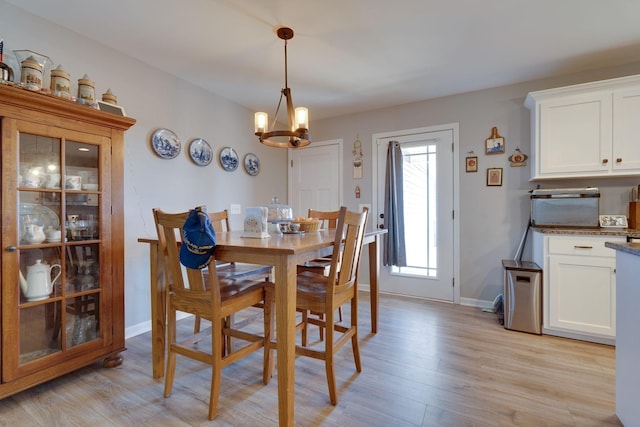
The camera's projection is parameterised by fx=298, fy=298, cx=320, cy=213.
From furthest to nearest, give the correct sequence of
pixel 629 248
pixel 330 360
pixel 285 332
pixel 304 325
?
pixel 304 325, pixel 330 360, pixel 285 332, pixel 629 248

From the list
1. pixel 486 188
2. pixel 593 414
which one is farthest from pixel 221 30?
pixel 593 414

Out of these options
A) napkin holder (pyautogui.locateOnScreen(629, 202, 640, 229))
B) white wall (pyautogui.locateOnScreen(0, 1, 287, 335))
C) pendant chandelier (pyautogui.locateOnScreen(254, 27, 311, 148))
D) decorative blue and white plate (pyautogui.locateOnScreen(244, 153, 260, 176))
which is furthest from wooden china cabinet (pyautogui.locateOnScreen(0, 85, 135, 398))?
napkin holder (pyautogui.locateOnScreen(629, 202, 640, 229))

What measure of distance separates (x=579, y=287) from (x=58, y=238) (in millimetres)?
3794

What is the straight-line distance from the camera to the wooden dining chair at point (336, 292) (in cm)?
165

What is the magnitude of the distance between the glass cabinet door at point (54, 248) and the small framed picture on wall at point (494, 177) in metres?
3.51

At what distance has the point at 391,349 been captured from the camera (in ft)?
7.57

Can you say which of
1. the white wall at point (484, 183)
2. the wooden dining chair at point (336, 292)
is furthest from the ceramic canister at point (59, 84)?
the white wall at point (484, 183)

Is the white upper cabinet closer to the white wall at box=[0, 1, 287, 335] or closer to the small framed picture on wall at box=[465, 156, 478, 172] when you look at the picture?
the small framed picture on wall at box=[465, 156, 478, 172]

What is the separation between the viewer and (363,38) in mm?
2320

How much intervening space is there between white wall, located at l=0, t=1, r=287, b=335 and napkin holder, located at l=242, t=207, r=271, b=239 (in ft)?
4.61

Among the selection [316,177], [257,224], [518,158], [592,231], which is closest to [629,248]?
[592,231]

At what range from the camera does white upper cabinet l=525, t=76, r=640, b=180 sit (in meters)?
2.45

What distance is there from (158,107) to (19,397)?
2.32 meters

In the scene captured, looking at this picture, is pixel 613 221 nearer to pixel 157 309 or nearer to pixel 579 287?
pixel 579 287
